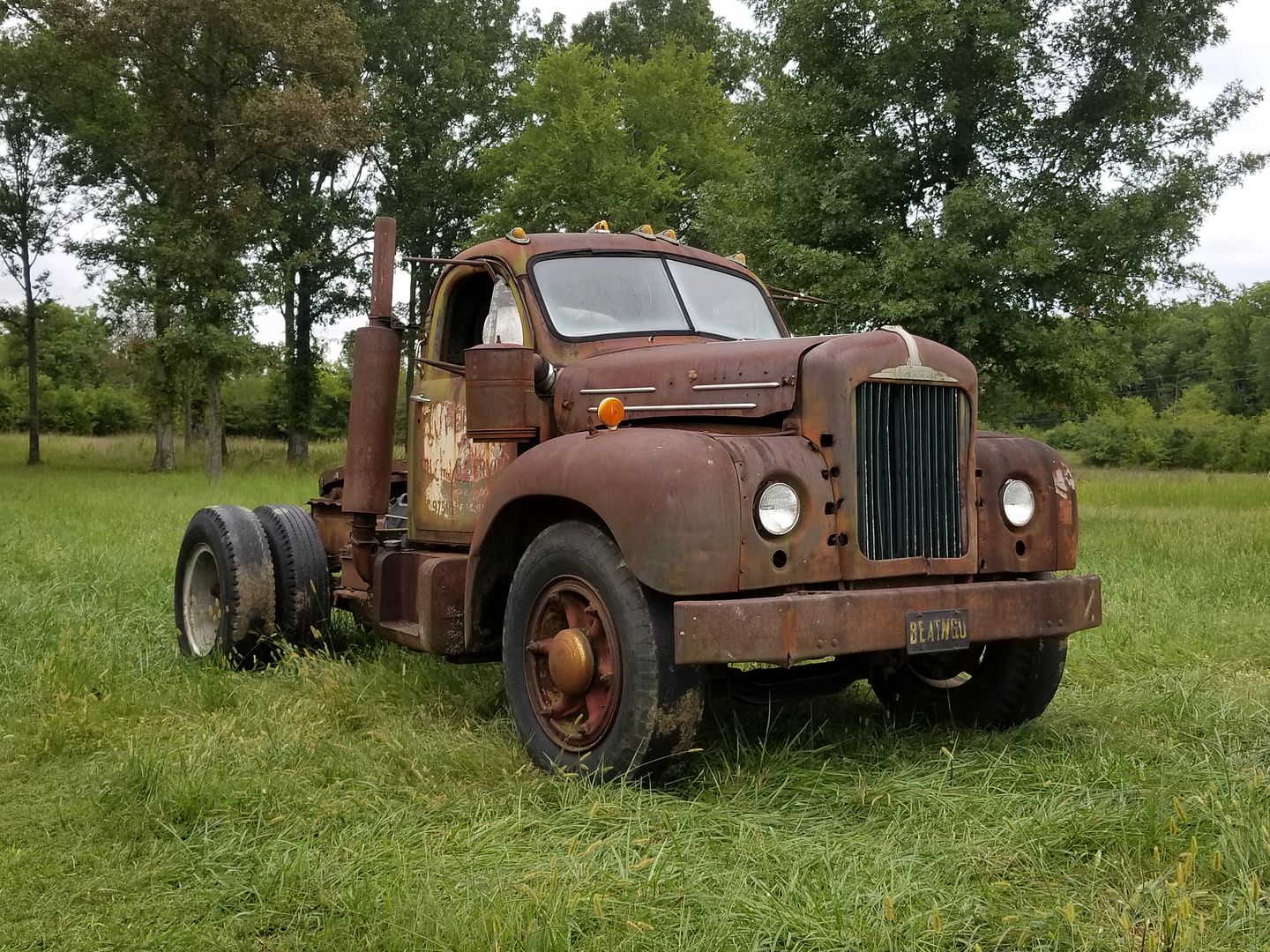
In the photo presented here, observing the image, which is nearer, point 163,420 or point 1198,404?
point 163,420

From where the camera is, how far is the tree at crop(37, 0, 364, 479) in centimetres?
2094

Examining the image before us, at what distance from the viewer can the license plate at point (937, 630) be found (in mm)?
3676

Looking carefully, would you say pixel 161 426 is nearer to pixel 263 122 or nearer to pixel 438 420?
pixel 263 122

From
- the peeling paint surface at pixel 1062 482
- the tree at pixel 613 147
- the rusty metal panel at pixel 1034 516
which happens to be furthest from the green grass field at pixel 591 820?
the tree at pixel 613 147

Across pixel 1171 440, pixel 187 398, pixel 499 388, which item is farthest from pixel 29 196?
pixel 1171 440

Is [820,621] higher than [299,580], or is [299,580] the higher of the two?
[820,621]

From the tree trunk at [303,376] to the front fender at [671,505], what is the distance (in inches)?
1015

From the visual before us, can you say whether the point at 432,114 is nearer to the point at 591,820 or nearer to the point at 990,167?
the point at 990,167

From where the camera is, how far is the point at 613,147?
23.6m

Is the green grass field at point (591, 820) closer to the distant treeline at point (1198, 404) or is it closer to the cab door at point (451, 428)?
the cab door at point (451, 428)

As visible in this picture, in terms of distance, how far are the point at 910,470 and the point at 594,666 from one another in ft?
4.35

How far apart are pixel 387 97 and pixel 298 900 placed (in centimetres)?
2574

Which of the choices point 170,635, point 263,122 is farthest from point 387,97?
point 170,635

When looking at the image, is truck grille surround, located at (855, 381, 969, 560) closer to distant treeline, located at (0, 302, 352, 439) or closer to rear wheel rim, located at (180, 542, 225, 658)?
rear wheel rim, located at (180, 542, 225, 658)
